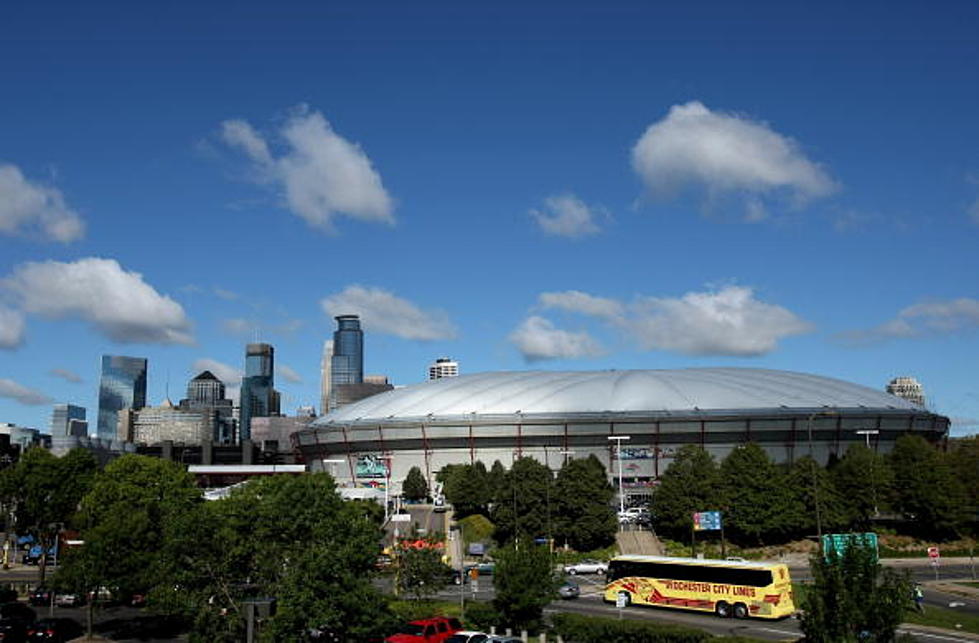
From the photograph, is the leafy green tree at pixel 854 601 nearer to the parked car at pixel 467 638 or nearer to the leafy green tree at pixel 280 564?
the parked car at pixel 467 638

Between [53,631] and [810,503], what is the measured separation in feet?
228

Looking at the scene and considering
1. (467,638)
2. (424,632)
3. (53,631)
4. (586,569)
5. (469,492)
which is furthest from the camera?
(469,492)

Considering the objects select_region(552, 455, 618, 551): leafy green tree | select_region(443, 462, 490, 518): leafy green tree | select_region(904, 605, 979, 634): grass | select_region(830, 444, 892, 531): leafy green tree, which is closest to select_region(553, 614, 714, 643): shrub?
select_region(904, 605, 979, 634): grass

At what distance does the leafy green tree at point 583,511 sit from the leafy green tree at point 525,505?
4.32 feet

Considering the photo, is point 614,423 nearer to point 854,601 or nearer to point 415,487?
point 415,487

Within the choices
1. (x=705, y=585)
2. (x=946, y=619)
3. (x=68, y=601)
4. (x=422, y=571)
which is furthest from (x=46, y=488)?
(x=946, y=619)

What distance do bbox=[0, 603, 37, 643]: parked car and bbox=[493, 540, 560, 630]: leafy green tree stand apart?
87.8ft

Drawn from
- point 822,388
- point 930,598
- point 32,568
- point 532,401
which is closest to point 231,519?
point 930,598

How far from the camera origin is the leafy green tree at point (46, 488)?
79.1 metres

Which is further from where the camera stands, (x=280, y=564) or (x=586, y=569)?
(x=586, y=569)

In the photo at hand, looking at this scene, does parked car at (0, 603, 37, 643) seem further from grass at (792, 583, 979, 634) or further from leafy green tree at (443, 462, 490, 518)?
leafy green tree at (443, 462, 490, 518)

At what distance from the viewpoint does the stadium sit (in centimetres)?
12925

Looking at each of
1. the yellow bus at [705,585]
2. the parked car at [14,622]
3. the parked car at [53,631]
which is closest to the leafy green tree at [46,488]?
the parked car at [14,622]

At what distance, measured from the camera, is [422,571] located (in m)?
51.5
